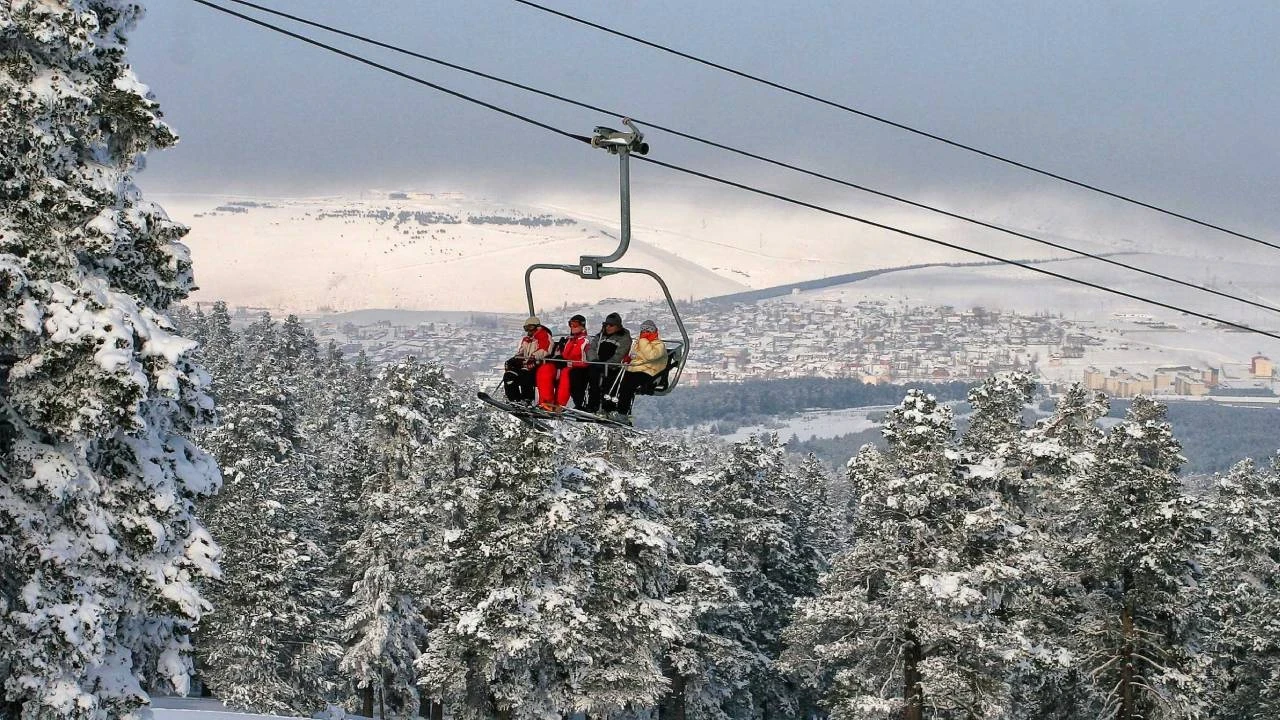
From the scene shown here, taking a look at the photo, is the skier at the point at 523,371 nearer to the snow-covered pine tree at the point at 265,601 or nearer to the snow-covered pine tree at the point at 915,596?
the snow-covered pine tree at the point at 915,596

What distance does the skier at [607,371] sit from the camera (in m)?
20.5

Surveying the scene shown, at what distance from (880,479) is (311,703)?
21302mm

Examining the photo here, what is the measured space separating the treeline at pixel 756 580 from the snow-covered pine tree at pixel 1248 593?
4.9 inches

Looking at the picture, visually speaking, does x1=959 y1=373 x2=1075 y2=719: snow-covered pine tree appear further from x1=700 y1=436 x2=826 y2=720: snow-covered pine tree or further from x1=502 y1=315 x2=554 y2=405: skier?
x1=502 y1=315 x2=554 y2=405: skier

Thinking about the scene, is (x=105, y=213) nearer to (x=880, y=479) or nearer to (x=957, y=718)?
(x=880, y=479)

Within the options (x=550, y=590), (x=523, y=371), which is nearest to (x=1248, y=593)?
(x=550, y=590)

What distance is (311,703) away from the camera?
152 ft

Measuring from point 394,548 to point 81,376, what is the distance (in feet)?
102

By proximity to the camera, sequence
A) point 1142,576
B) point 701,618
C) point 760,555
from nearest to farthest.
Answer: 1. point 1142,576
2. point 701,618
3. point 760,555

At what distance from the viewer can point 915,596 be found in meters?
34.7

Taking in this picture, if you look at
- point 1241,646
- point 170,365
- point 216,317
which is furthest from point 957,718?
point 216,317

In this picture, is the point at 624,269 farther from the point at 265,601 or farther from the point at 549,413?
the point at 265,601

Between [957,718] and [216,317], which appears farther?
[216,317]

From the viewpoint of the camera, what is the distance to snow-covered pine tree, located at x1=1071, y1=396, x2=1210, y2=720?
34.6 metres
